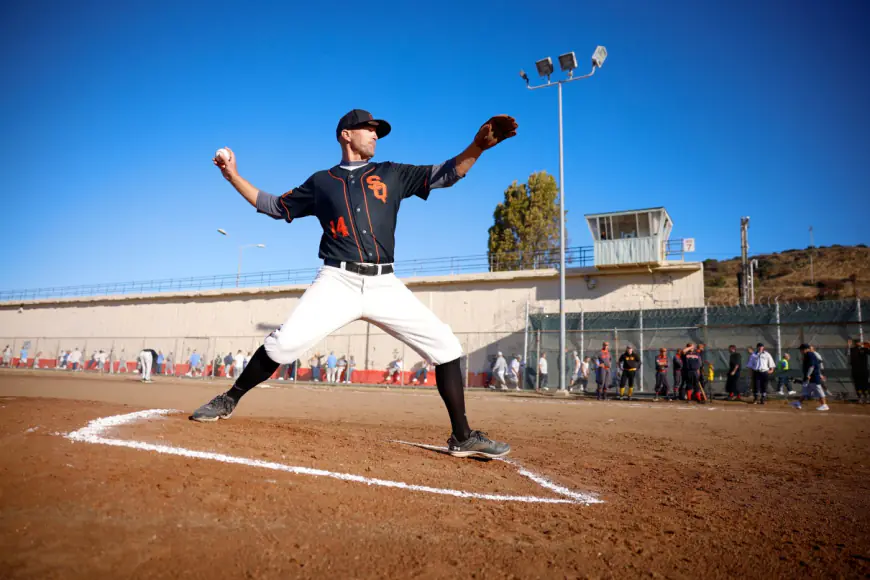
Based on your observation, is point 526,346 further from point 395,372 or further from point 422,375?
point 395,372

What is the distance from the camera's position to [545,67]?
23312 millimetres

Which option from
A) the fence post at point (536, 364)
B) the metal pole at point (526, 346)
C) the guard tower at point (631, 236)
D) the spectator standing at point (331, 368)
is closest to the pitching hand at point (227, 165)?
the fence post at point (536, 364)

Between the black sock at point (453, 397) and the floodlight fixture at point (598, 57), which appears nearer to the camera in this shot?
the black sock at point (453, 397)

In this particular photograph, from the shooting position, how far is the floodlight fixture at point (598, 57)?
22.2 metres

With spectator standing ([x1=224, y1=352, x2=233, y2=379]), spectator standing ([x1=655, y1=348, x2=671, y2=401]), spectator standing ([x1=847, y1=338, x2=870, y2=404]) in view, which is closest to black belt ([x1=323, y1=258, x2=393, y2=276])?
spectator standing ([x1=655, y1=348, x2=671, y2=401])

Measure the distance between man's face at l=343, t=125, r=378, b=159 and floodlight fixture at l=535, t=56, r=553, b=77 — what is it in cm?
2178

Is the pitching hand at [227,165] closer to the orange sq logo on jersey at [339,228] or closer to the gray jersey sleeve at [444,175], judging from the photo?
the orange sq logo on jersey at [339,228]

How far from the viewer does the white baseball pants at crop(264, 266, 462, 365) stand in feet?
11.5

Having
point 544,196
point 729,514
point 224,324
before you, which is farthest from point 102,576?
point 544,196

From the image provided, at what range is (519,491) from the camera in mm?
2924

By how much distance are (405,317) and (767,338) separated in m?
20.9

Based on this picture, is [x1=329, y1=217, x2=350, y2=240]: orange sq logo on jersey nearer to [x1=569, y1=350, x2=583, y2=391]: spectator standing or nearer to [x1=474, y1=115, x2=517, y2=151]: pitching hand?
[x1=474, y1=115, x2=517, y2=151]: pitching hand

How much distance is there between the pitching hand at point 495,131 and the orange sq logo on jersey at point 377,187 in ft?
2.44

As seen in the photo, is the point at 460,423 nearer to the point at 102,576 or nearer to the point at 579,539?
the point at 579,539
